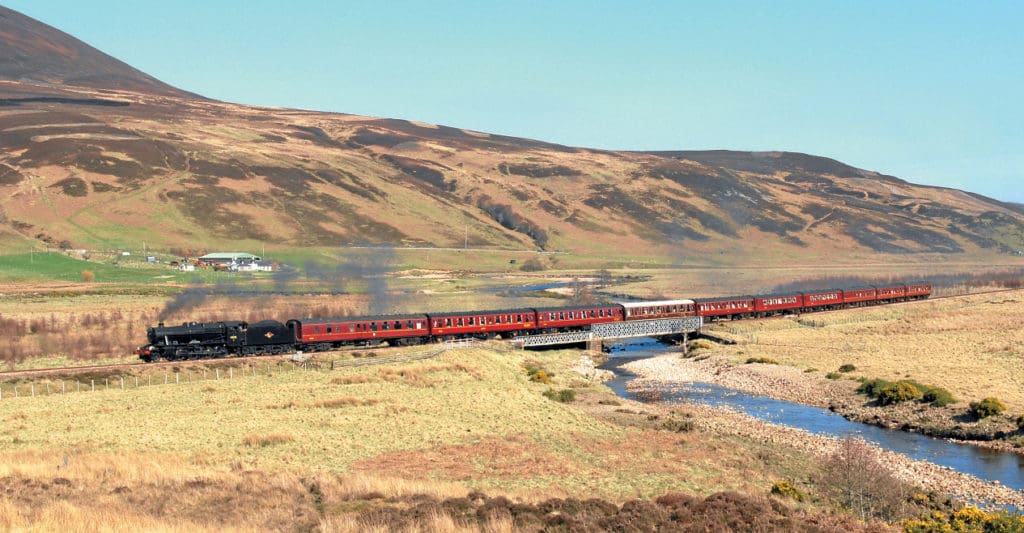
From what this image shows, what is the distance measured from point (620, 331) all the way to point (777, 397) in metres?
26.1

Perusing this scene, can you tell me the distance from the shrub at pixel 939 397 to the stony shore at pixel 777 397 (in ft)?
18.6

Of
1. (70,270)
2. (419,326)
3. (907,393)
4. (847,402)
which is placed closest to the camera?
(907,393)

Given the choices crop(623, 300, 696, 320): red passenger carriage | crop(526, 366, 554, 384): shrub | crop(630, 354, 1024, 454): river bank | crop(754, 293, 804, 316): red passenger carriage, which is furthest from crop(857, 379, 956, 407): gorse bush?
crop(754, 293, 804, 316): red passenger carriage

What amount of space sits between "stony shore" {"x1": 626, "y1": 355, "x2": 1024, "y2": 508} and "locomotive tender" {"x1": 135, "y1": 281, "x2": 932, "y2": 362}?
29.0ft

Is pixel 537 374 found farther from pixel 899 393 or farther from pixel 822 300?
pixel 822 300

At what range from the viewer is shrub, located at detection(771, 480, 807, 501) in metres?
29.2

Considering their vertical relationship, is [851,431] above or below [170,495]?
below

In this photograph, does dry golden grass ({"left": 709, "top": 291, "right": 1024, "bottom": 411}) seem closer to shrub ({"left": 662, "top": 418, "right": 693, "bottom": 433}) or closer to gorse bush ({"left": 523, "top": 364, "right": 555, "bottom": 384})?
shrub ({"left": 662, "top": 418, "right": 693, "bottom": 433})

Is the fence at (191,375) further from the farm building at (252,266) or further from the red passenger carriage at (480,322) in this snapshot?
the farm building at (252,266)

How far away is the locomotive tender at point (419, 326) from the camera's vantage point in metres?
56.1

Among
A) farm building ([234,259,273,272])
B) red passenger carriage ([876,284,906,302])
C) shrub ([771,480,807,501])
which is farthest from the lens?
farm building ([234,259,273,272])

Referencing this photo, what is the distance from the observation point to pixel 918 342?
242 feet

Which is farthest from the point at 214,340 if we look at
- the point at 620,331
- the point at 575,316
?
the point at 620,331

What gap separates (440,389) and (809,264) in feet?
548
